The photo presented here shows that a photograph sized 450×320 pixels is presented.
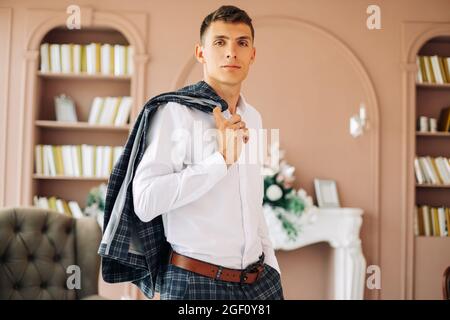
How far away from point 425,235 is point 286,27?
1.62 metres

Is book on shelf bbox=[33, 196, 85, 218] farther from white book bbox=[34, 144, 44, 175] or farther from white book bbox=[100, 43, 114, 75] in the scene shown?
white book bbox=[100, 43, 114, 75]

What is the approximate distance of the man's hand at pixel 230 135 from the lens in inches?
42.4

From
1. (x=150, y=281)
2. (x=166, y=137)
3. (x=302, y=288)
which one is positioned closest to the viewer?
(x=166, y=137)

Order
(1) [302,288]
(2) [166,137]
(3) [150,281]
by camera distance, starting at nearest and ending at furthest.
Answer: (2) [166,137]
(3) [150,281]
(1) [302,288]

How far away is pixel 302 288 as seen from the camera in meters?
3.75

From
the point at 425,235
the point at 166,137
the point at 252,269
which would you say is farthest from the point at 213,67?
the point at 425,235

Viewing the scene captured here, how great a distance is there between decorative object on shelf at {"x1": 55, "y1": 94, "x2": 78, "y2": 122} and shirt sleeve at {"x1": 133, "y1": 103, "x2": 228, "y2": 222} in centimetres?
279

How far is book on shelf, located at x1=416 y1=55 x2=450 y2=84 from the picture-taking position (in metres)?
3.86

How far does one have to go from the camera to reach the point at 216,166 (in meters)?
1.09

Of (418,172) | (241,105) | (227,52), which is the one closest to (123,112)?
(418,172)

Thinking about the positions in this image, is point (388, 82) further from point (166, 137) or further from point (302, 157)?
point (166, 137)

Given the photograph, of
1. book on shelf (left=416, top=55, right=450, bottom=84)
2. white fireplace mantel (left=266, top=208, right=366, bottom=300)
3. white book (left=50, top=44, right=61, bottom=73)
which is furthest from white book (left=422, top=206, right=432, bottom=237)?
white book (left=50, top=44, right=61, bottom=73)

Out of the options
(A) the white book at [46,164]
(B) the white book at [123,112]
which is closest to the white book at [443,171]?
(B) the white book at [123,112]

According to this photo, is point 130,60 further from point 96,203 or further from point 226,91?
point 226,91
